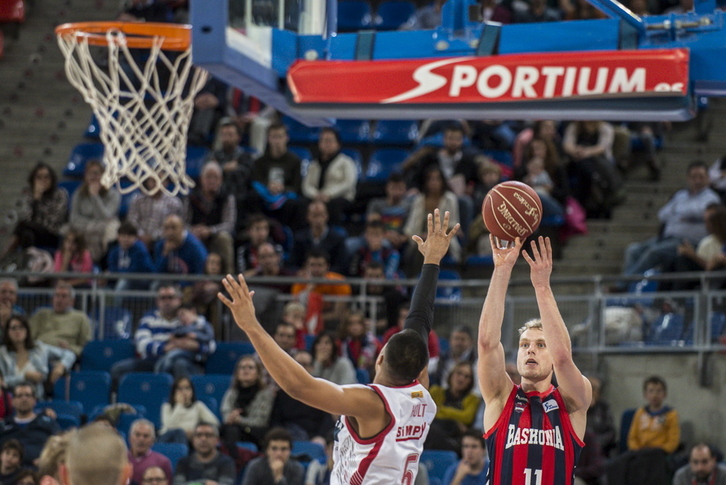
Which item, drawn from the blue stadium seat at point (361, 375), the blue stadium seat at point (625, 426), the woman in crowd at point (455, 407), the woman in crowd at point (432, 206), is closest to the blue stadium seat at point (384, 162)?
the woman in crowd at point (432, 206)

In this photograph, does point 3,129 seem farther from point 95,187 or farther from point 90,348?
point 90,348

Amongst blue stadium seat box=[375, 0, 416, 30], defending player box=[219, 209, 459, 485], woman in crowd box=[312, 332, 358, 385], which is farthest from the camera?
blue stadium seat box=[375, 0, 416, 30]

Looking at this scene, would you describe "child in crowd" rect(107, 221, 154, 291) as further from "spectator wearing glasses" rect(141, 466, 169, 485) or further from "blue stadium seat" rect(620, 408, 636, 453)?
"blue stadium seat" rect(620, 408, 636, 453)

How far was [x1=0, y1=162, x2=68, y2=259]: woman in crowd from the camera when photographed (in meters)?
12.7

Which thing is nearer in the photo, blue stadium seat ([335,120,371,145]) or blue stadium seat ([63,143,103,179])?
blue stadium seat ([63,143,103,179])

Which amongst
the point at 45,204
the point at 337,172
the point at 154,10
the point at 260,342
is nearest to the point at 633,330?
the point at 337,172

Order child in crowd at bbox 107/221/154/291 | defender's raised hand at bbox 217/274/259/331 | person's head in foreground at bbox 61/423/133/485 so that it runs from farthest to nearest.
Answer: child in crowd at bbox 107/221/154/291
defender's raised hand at bbox 217/274/259/331
person's head in foreground at bbox 61/423/133/485

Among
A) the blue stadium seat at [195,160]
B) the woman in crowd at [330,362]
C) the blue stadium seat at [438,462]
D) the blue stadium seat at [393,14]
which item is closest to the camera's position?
the blue stadium seat at [438,462]

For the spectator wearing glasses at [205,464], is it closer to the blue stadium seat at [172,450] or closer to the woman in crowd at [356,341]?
the blue stadium seat at [172,450]

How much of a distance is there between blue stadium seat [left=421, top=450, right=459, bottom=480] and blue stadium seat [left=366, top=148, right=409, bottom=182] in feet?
16.6

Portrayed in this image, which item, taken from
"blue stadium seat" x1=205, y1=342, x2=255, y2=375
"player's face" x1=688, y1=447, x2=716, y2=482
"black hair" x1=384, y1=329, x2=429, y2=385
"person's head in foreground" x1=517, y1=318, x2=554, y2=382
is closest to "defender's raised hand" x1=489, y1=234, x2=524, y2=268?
"person's head in foreground" x1=517, y1=318, x2=554, y2=382

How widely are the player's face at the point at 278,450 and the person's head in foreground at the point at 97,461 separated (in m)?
5.68

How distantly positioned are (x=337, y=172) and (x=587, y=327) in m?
3.44

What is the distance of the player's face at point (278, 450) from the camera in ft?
30.8
